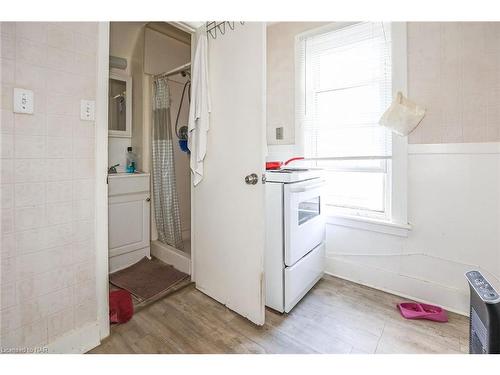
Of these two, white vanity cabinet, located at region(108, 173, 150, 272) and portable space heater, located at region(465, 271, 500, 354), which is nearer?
portable space heater, located at region(465, 271, 500, 354)

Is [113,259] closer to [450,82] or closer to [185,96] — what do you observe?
[185,96]

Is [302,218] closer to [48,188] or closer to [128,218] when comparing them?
[48,188]

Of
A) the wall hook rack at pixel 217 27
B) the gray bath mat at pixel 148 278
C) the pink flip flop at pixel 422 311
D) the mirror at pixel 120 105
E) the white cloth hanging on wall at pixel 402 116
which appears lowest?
the pink flip flop at pixel 422 311

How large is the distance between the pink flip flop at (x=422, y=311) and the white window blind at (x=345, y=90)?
1.11 metres

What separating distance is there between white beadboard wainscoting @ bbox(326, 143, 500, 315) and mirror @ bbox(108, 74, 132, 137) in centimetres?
259

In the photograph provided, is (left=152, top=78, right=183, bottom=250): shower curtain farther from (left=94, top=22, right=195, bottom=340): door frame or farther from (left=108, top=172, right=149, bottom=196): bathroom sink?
(left=94, top=22, right=195, bottom=340): door frame

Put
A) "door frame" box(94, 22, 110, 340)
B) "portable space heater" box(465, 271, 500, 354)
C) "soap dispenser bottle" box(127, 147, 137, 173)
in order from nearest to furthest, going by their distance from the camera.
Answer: "portable space heater" box(465, 271, 500, 354), "door frame" box(94, 22, 110, 340), "soap dispenser bottle" box(127, 147, 137, 173)

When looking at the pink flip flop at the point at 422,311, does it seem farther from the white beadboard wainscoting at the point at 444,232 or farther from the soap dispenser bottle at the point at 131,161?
the soap dispenser bottle at the point at 131,161

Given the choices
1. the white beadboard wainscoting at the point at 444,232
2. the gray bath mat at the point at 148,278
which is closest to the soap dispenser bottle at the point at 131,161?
the gray bath mat at the point at 148,278

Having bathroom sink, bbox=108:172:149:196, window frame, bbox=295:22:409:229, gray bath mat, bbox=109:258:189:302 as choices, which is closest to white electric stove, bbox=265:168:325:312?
window frame, bbox=295:22:409:229

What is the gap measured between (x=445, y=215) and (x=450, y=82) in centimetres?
90

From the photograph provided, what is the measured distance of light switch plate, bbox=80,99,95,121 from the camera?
129cm

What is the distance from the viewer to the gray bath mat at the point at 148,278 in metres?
1.93

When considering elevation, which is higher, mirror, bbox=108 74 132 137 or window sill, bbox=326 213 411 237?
mirror, bbox=108 74 132 137
